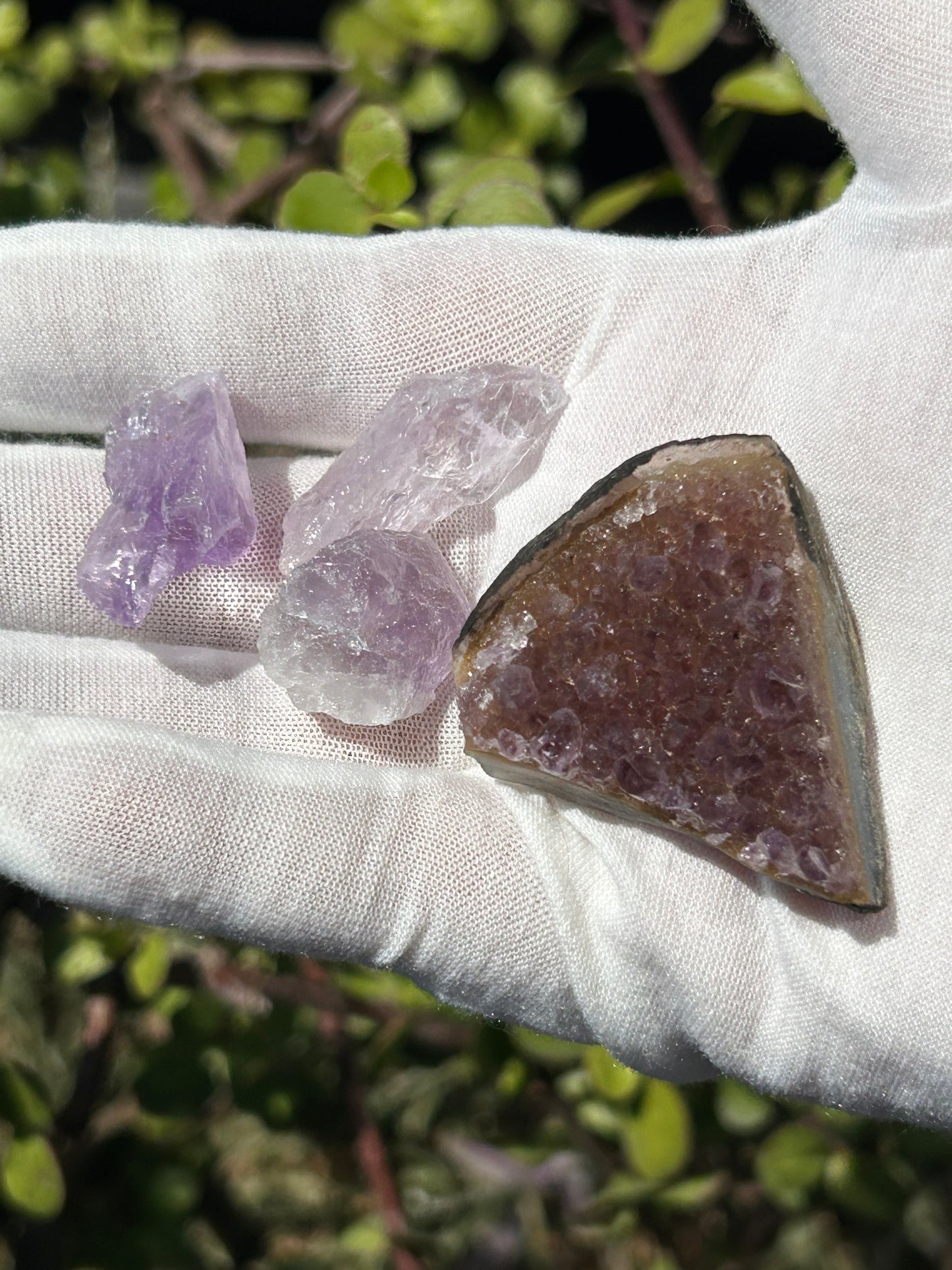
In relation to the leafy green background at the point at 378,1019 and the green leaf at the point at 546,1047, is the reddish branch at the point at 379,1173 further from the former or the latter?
the green leaf at the point at 546,1047

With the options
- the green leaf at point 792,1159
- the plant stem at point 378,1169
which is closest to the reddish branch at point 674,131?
the green leaf at point 792,1159

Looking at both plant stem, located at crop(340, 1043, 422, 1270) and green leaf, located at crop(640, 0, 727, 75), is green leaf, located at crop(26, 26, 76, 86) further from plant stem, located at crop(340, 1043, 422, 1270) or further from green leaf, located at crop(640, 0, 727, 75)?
plant stem, located at crop(340, 1043, 422, 1270)

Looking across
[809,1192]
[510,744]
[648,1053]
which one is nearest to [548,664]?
[510,744]

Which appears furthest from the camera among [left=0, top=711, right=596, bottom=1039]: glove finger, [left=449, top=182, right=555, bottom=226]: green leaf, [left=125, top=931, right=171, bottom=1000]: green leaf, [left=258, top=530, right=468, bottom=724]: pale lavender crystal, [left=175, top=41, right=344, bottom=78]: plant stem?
[left=175, top=41, right=344, bottom=78]: plant stem

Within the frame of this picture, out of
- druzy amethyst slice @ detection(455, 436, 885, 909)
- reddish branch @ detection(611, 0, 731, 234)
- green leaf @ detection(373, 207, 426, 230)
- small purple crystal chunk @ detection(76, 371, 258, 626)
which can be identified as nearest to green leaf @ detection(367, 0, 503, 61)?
reddish branch @ detection(611, 0, 731, 234)

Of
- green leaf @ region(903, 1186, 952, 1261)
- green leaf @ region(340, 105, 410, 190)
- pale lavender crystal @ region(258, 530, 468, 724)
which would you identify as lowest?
green leaf @ region(903, 1186, 952, 1261)

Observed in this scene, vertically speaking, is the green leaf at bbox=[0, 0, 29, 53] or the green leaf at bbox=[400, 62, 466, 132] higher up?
the green leaf at bbox=[400, 62, 466, 132]

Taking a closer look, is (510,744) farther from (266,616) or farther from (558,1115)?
(558,1115)
